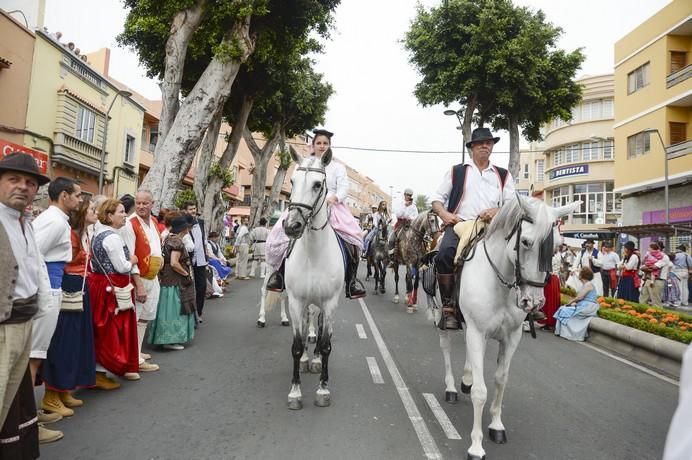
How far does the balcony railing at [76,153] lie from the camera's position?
21922mm

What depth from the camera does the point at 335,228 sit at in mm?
5355

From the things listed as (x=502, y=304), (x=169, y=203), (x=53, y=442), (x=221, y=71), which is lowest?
(x=53, y=442)

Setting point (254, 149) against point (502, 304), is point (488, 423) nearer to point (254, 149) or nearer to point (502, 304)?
point (502, 304)

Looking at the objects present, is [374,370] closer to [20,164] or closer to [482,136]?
[482,136]

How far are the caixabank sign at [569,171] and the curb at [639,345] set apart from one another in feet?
121

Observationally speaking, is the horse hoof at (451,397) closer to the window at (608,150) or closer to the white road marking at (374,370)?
the white road marking at (374,370)

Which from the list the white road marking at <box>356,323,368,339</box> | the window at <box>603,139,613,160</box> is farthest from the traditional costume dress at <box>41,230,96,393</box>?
the window at <box>603,139,613,160</box>

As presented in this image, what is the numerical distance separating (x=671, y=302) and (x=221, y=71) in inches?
682

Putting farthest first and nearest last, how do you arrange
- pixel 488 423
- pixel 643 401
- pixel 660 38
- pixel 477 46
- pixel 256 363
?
pixel 660 38 < pixel 477 46 < pixel 256 363 < pixel 643 401 < pixel 488 423

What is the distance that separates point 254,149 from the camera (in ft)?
82.9

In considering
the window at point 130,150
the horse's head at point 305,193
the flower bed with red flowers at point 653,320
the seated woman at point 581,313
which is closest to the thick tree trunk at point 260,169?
the window at point 130,150

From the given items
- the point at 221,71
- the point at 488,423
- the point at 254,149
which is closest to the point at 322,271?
the point at 488,423

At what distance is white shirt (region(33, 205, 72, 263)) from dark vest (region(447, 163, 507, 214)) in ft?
12.6

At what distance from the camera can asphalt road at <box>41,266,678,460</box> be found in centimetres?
373
